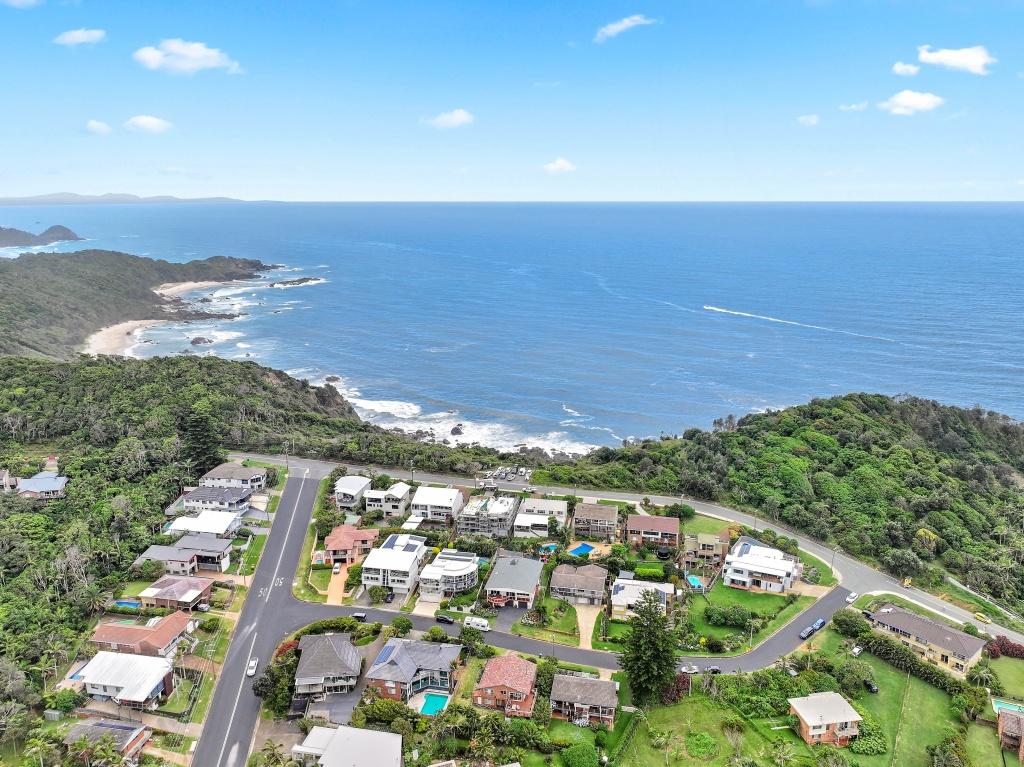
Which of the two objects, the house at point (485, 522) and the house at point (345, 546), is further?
the house at point (485, 522)

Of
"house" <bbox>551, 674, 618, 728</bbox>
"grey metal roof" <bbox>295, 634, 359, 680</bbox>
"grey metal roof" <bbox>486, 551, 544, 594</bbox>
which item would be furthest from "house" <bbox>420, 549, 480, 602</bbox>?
"house" <bbox>551, 674, 618, 728</bbox>

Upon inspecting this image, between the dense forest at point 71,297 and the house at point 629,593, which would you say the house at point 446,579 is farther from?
the dense forest at point 71,297

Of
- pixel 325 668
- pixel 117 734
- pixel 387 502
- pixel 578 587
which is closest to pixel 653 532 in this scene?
pixel 578 587

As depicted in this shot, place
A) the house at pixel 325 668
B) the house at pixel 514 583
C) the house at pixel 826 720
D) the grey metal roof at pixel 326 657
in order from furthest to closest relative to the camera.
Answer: the house at pixel 514 583, the grey metal roof at pixel 326 657, the house at pixel 325 668, the house at pixel 826 720

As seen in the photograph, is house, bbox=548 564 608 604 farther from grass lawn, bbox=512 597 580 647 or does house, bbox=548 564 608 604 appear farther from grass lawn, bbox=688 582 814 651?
grass lawn, bbox=688 582 814 651

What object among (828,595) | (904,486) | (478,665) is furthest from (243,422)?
(904,486)

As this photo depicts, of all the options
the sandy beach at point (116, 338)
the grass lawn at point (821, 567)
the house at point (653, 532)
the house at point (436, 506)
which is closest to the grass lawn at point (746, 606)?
the grass lawn at point (821, 567)

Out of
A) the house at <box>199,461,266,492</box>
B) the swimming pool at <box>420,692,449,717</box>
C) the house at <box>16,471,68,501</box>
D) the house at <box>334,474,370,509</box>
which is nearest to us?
the swimming pool at <box>420,692,449,717</box>
